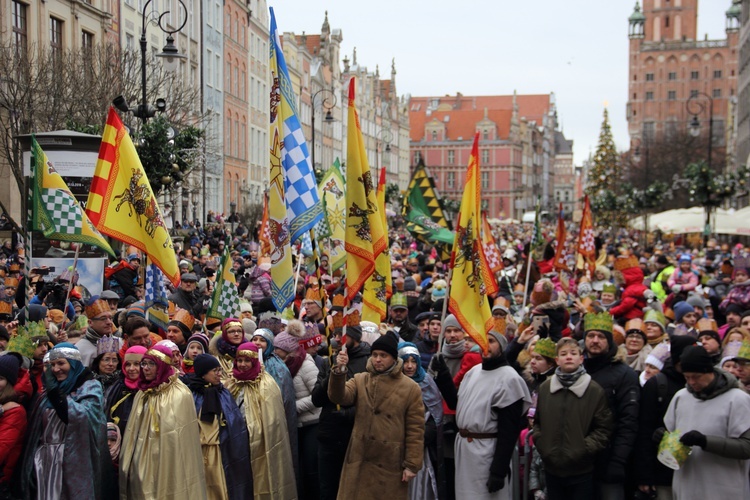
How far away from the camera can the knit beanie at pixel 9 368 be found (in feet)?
22.7

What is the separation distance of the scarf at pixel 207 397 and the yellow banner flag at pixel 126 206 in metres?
2.62

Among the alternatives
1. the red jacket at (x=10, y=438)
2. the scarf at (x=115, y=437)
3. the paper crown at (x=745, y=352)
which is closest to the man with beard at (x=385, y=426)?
the scarf at (x=115, y=437)

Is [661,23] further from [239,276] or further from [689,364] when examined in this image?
[689,364]

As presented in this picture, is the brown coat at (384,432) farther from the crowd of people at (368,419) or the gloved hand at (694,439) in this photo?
the gloved hand at (694,439)

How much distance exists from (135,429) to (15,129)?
19079 mm

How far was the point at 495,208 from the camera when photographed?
148 m

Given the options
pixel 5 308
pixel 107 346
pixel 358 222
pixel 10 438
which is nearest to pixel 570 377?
pixel 358 222

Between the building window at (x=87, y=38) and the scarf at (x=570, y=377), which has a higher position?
the building window at (x=87, y=38)

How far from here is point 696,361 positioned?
6.69m

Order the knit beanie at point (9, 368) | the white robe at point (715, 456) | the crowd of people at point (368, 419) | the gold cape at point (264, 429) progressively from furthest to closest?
1. the gold cape at point (264, 429)
2. the knit beanie at point (9, 368)
3. the crowd of people at point (368, 419)
4. the white robe at point (715, 456)

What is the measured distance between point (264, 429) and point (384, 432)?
3.85 ft

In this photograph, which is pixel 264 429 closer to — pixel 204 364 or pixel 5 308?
pixel 204 364

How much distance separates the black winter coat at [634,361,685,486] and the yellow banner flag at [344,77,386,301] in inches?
85.0

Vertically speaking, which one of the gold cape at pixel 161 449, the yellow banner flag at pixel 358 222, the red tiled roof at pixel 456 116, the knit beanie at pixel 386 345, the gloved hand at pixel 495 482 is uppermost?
the red tiled roof at pixel 456 116
